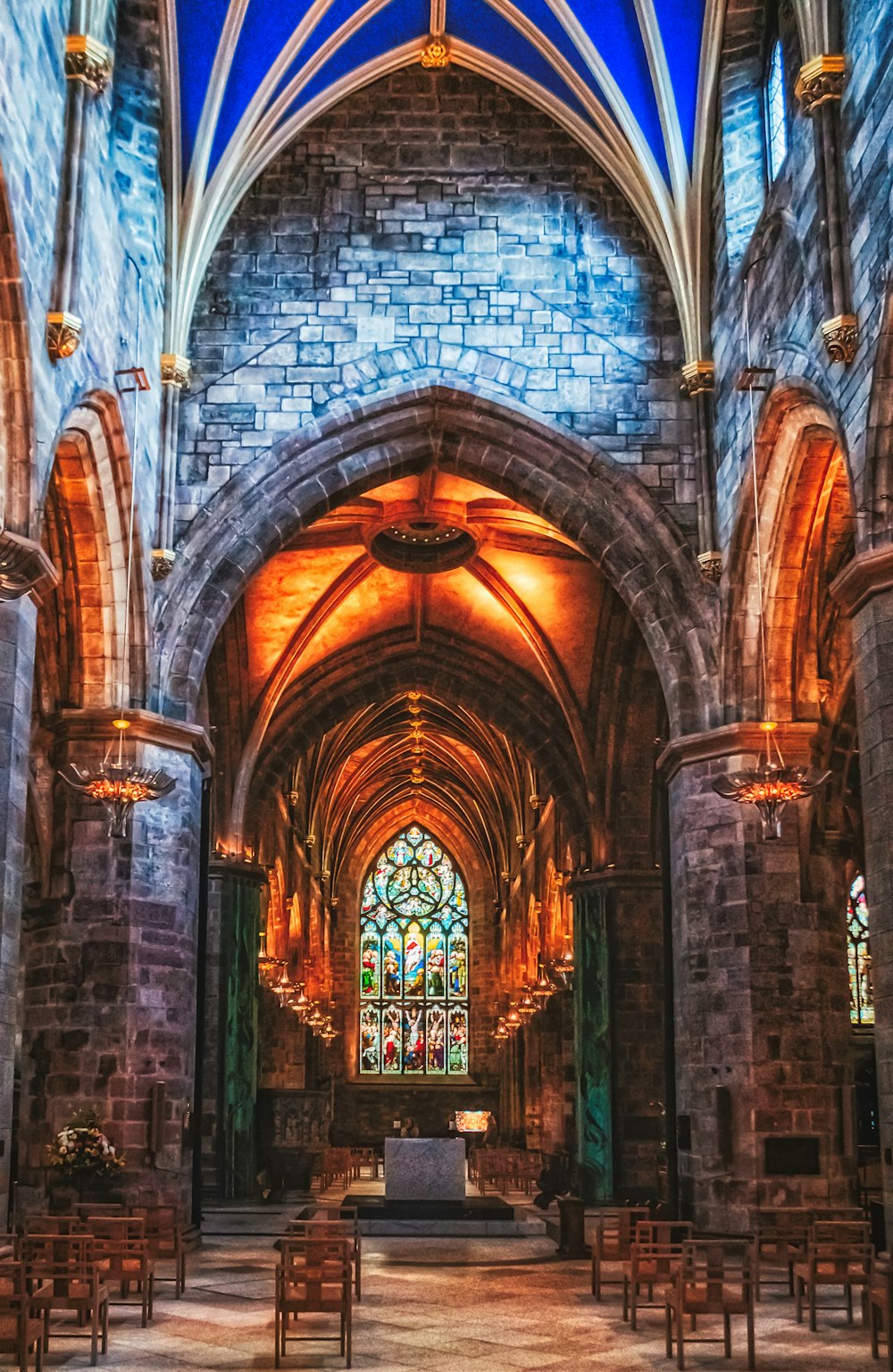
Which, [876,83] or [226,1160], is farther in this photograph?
[226,1160]

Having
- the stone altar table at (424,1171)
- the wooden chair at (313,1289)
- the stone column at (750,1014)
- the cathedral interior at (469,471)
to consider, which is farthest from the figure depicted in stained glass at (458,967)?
the wooden chair at (313,1289)

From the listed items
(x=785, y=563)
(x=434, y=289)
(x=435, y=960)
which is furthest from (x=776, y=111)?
(x=435, y=960)

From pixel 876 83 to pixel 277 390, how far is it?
817cm

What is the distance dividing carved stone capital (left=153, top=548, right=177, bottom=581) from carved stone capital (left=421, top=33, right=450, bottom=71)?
7.04 meters

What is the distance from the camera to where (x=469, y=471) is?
19.1 metres

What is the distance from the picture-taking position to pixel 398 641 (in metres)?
26.9

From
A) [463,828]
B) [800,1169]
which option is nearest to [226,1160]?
[800,1169]

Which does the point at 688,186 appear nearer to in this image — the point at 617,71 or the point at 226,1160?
the point at 617,71

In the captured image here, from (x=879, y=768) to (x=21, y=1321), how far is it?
6.97 meters

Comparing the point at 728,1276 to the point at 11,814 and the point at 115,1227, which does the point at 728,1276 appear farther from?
the point at 11,814

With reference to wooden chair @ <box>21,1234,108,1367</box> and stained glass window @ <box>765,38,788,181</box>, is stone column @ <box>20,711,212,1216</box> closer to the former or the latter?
wooden chair @ <box>21,1234,108,1367</box>

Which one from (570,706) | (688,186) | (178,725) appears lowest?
(178,725)

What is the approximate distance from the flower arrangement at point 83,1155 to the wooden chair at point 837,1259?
602cm

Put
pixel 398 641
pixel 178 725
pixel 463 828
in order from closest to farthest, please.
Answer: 1. pixel 178 725
2. pixel 398 641
3. pixel 463 828
